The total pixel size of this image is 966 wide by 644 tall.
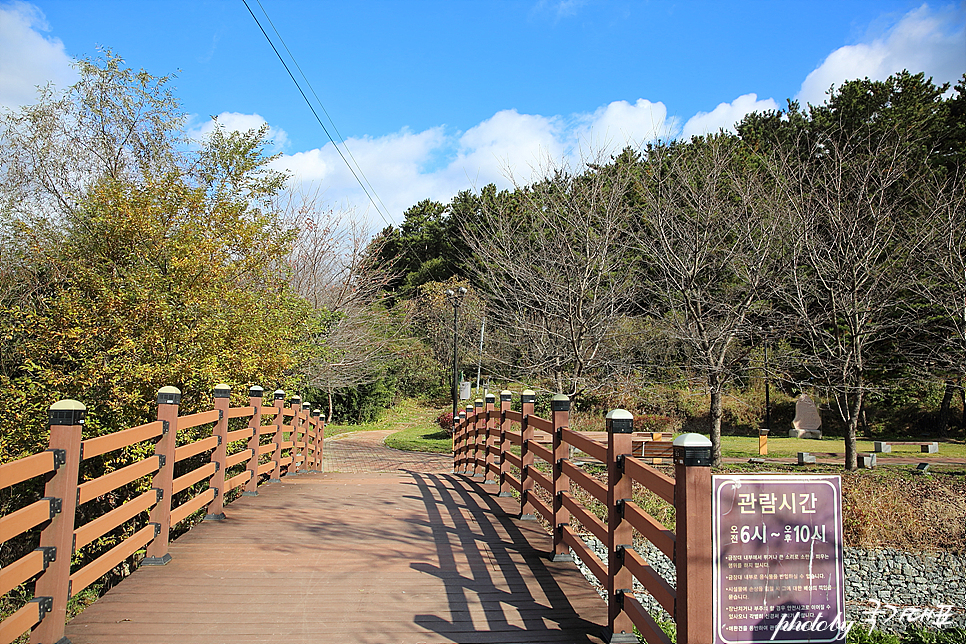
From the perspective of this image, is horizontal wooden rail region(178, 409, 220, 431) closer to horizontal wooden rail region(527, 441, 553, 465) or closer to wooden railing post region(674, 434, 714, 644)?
horizontal wooden rail region(527, 441, 553, 465)

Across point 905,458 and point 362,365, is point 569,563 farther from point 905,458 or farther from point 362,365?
point 362,365

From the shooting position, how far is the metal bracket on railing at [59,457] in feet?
10.5

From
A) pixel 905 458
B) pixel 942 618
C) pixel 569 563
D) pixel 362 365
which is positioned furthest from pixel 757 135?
pixel 569 563

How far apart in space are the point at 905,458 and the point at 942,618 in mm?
9304

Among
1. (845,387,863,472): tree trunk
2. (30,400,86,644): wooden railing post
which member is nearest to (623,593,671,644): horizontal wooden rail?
(30,400,86,644): wooden railing post

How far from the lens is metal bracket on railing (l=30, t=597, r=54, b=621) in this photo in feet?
10.1

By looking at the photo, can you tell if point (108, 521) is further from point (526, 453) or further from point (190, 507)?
point (526, 453)

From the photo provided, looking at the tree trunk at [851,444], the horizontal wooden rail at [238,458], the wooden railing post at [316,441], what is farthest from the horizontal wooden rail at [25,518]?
the tree trunk at [851,444]

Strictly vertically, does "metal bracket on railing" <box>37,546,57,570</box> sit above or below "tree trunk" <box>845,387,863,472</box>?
above

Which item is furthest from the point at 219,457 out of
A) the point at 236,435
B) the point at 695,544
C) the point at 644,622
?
the point at 695,544

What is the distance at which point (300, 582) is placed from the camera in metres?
4.31

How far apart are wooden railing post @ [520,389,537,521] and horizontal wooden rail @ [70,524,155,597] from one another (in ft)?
10.1

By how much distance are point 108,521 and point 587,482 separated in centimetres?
291

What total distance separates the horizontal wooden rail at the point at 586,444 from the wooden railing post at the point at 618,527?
126 millimetres
